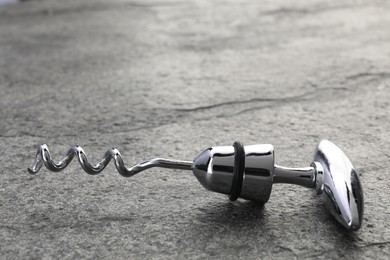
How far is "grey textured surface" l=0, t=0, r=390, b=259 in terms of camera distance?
41.0 inches

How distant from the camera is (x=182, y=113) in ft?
5.28

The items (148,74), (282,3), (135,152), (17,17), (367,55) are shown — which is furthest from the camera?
(282,3)

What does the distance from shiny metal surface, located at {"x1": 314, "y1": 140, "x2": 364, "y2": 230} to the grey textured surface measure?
4 cm

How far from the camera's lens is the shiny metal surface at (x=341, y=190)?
3.30 ft

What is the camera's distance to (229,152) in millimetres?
1030

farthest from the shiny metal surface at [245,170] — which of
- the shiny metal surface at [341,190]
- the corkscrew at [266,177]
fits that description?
the shiny metal surface at [341,190]

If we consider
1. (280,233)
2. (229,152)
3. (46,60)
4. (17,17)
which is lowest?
(280,233)

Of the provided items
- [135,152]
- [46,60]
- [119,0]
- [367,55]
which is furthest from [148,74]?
[119,0]

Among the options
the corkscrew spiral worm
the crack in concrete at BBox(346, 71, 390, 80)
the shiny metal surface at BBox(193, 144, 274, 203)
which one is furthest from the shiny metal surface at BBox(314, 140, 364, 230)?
the crack in concrete at BBox(346, 71, 390, 80)

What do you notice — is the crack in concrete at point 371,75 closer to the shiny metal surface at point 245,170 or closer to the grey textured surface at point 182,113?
the grey textured surface at point 182,113

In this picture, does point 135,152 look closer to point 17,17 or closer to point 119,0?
point 17,17

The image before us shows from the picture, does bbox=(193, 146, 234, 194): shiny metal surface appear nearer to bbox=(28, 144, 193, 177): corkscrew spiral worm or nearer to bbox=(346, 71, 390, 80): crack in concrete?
bbox=(28, 144, 193, 177): corkscrew spiral worm

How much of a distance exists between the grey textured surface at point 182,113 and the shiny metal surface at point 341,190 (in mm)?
38

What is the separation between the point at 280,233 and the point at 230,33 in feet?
4.73
